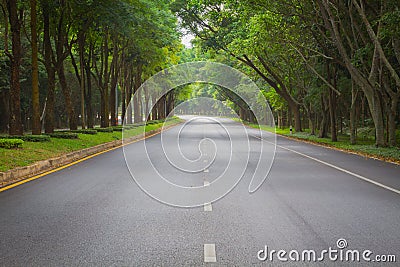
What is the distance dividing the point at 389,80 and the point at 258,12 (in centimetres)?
845

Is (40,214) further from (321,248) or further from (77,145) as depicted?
(77,145)

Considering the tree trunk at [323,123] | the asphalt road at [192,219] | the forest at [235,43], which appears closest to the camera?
the asphalt road at [192,219]

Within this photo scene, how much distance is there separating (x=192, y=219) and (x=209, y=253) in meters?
1.86

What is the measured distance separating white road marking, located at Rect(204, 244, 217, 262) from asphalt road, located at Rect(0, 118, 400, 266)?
0.01m

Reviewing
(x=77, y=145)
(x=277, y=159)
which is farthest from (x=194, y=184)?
(x=77, y=145)

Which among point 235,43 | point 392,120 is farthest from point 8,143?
point 235,43

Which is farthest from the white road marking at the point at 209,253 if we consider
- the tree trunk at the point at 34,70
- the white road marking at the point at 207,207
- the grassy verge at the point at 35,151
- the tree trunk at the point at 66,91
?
the tree trunk at the point at 66,91

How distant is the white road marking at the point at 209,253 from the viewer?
17.0ft

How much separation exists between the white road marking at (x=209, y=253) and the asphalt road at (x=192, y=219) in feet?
0.04

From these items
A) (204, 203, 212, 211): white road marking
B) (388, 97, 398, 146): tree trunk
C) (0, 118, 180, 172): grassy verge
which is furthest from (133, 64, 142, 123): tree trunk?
(204, 203, 212, 211): white road marking

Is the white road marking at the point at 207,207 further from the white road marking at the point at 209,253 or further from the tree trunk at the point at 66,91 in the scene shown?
the tree trunk at the point at 66,91

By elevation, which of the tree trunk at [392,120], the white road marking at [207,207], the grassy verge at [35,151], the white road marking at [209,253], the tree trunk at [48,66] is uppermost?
the tree trunk at [48,66]

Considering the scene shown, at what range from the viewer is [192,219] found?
286 inches

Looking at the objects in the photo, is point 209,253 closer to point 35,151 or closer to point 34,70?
point 35,151
